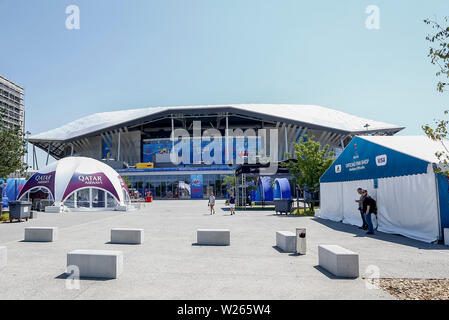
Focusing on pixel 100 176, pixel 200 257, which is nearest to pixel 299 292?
pixel 200 257

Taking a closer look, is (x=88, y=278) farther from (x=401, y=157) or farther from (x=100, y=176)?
(x=100, y=176)

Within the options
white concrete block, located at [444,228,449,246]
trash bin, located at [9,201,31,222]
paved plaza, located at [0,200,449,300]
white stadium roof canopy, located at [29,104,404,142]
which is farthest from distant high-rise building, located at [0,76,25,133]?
white concrete block, located at [444,228,449,246]

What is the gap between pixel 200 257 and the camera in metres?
7.84

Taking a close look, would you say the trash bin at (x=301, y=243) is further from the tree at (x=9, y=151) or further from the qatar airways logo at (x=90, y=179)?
the qatar airways logo at (x=90, y=179)

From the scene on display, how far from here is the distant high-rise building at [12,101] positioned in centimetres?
12194

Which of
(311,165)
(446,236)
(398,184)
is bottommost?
(446,236)

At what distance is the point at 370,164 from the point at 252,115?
45711 millimetres

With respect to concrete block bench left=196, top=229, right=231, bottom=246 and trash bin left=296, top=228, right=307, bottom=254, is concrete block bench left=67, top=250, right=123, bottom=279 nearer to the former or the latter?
concrete block bench left=196, top=229, right=231, bottom=246

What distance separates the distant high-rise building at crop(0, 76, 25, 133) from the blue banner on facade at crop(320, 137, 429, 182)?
133235mm

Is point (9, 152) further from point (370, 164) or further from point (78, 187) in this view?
point (370, 164)

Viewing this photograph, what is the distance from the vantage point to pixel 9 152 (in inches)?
758

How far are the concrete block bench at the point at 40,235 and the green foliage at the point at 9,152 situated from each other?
34.7 ft

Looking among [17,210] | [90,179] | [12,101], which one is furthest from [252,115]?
[12,101]

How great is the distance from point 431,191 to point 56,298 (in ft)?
34.5
